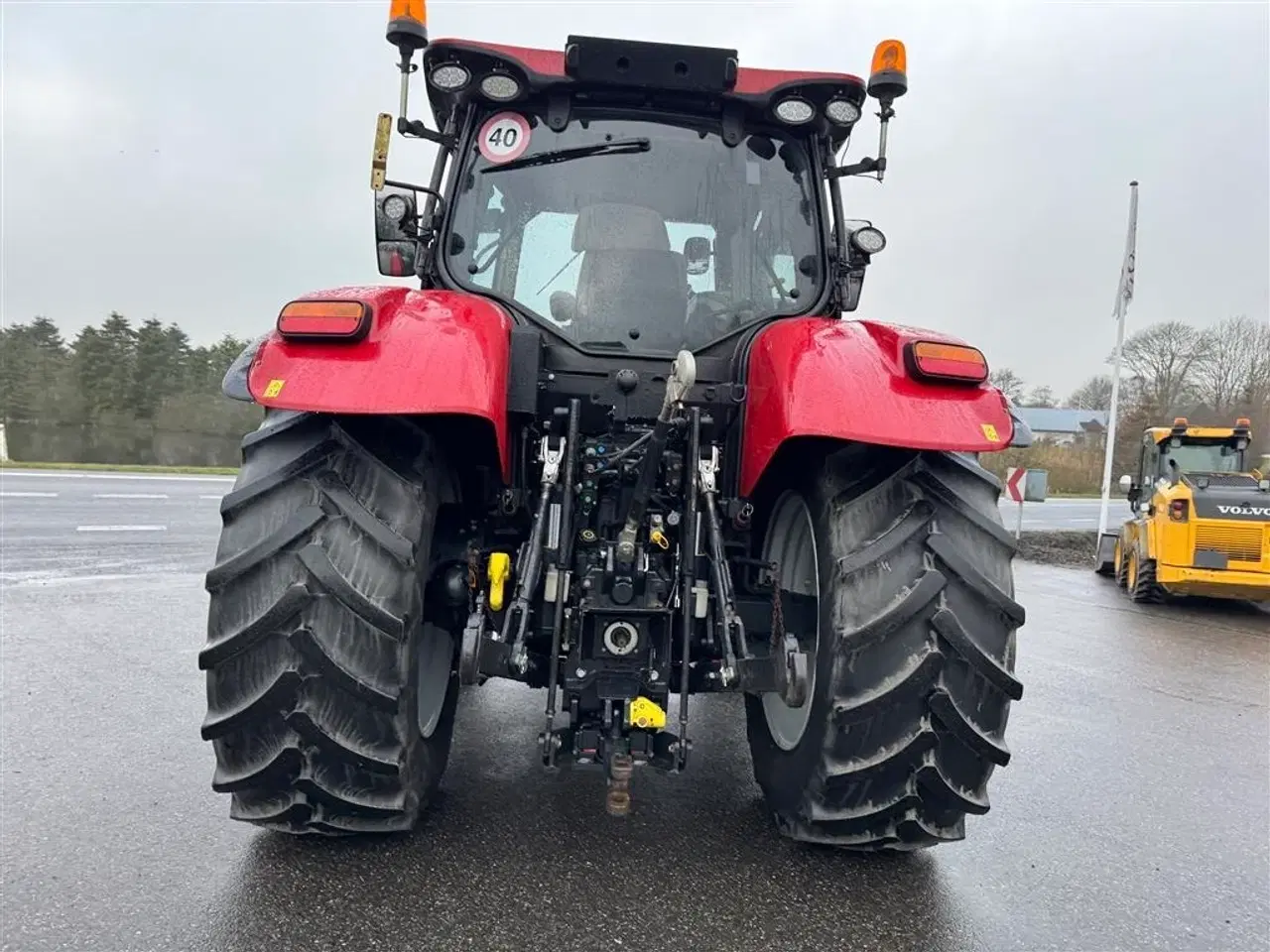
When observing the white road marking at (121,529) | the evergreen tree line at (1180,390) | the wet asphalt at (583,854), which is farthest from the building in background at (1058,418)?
the wet asphalt at (583,854)

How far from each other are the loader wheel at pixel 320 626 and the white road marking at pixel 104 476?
17.5 meters

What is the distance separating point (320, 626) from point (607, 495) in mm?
886

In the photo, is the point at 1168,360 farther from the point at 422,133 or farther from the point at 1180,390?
the point at 422,133

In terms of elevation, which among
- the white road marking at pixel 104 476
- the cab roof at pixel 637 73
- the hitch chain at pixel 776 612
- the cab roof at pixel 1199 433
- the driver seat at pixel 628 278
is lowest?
the white road marking at pixel 104 476

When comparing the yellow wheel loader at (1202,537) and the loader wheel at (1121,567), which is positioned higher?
the yellow wheel loader at (1202,537)

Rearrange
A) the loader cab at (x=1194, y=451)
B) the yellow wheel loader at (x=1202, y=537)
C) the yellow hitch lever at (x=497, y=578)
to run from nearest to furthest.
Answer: the yellow hitch lever at (x=497, y=578), the yellow wheel loader at (x=1202, y=537), the loader cab at (x=1194, y=451)

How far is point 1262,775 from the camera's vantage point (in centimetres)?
389

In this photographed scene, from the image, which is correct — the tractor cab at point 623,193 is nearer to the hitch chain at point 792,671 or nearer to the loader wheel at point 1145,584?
the hitch chain at point 792,671

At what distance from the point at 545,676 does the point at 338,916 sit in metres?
0.81

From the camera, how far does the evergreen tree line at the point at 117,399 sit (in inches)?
1116

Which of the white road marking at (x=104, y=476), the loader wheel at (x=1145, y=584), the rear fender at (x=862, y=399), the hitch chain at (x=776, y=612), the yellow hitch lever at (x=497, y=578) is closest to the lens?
the rear fender at (x=862, y=399)

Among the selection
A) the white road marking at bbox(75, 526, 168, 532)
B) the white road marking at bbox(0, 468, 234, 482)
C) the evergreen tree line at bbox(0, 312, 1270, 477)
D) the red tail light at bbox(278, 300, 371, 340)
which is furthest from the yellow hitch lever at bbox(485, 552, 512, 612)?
the evergreen tree line at bbox(0, 312, 1270, 477)

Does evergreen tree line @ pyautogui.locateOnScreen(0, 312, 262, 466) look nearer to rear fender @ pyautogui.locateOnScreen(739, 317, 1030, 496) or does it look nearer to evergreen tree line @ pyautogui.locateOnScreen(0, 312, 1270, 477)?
evergreen tree line @ pyautogui.locateOnScreen(0, 312, 1270, 477)

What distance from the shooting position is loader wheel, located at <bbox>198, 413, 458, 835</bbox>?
6.64 feet
